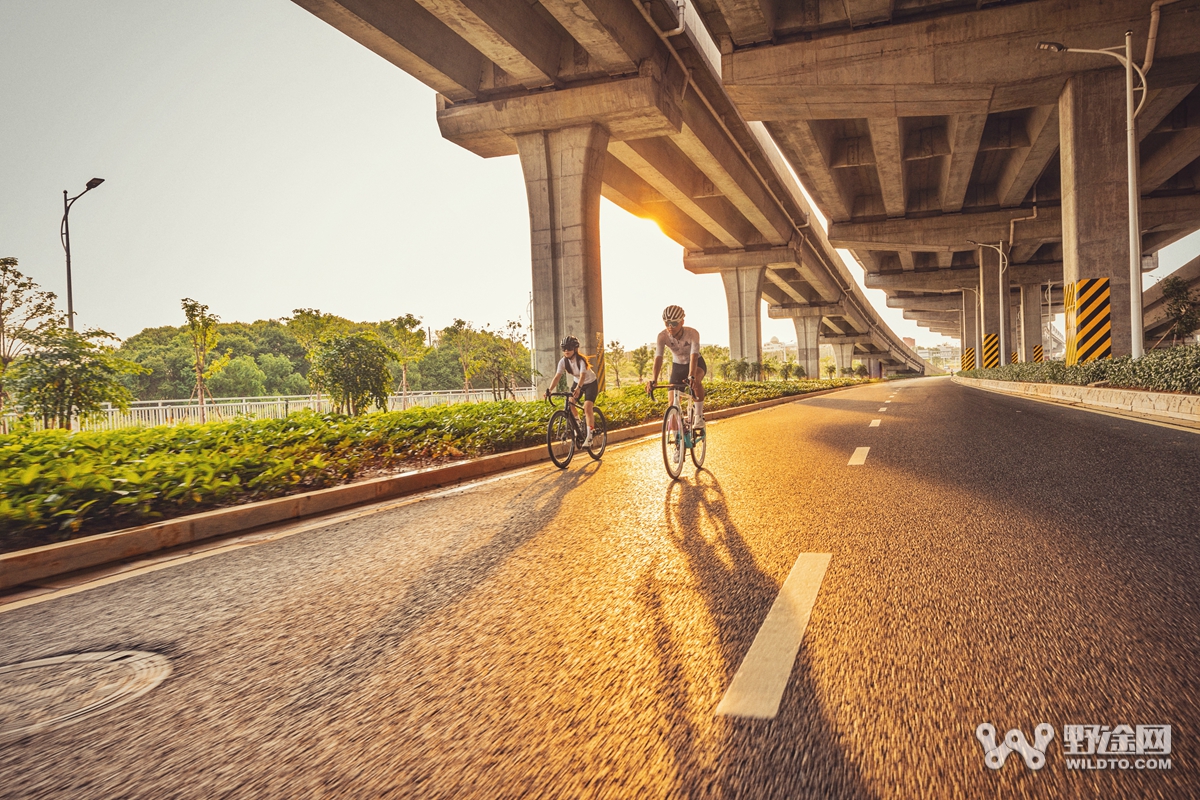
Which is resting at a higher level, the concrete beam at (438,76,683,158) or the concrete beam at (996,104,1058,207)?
the concrete beam at (996,104,1058,207)

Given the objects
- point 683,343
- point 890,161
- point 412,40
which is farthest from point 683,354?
point 890,161

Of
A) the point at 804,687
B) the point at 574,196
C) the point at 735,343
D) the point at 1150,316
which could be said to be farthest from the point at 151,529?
the point at 1150,316

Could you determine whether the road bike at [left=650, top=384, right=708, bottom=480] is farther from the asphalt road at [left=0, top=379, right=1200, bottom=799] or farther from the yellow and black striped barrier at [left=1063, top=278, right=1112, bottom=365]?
the yellow and black striped barrier at [left=1063, top=278, right=1112, bottom=365]

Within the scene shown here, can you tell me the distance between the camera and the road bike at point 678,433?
325 inches

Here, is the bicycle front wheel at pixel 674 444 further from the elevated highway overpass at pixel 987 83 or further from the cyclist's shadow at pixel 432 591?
the elevated highway overpass at pixel 987 83

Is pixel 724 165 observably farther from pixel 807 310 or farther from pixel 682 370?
pixel 807 310

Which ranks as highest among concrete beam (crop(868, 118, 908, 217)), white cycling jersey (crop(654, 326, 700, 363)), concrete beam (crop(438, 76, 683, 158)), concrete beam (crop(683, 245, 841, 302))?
concrete beam (crop(868, 118, 908, 217))

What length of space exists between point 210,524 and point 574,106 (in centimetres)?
1890

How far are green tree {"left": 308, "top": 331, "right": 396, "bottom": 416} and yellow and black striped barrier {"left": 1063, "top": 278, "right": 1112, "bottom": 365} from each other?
1825 centimetres

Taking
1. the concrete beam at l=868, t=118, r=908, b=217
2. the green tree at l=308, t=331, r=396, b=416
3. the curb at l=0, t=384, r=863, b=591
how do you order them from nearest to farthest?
1. the curb at l=0, t=384, r=863, b=591
2. the green tree at l=308, t=331, r=396, b=416
3. the concrete beam at l=868, t=118, r=908, b=217

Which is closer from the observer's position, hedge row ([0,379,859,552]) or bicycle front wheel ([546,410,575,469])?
hedge row ([0,379,859,552])

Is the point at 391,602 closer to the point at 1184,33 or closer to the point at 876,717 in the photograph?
Result: the point at 876,717

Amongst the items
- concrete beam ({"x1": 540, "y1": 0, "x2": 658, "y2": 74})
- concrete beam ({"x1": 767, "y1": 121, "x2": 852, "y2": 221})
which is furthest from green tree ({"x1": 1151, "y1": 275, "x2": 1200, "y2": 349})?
concrete beam ({"x1": 540, "y1": 0, "x2": 658, "y2": 74})

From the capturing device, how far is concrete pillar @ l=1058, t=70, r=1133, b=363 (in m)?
19.6
